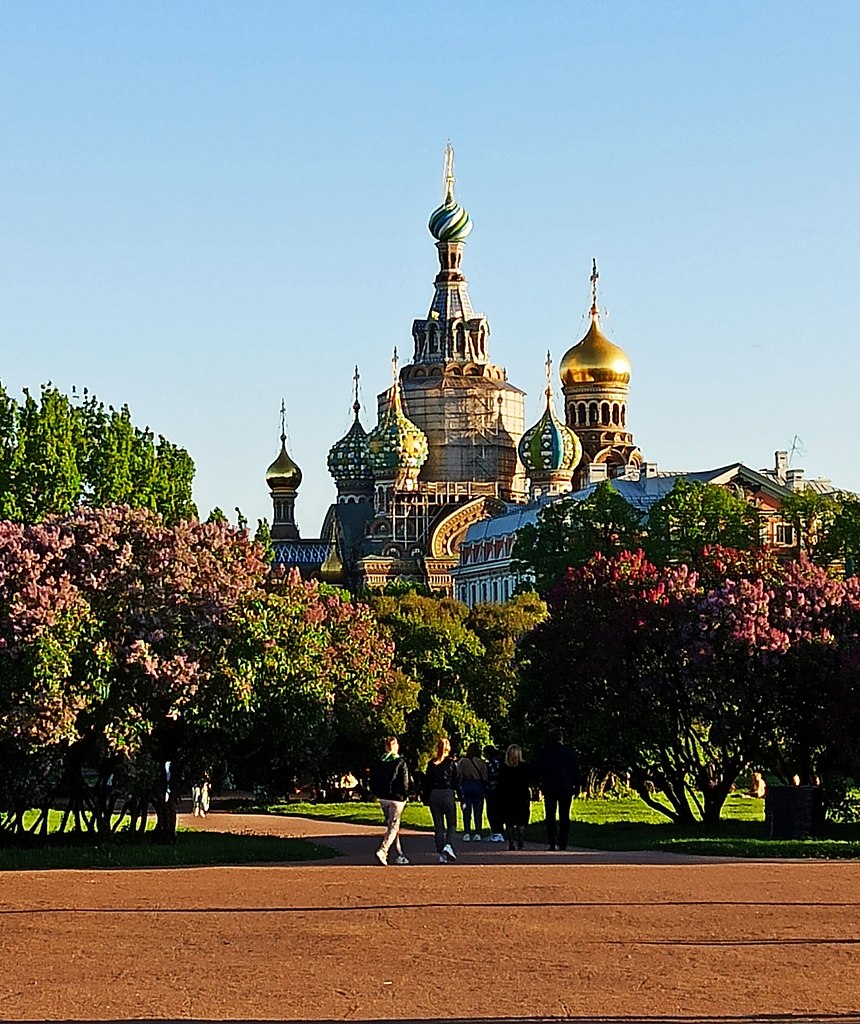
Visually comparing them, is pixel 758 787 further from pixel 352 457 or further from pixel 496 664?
pixel 352 457

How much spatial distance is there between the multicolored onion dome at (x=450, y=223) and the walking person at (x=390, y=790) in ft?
493

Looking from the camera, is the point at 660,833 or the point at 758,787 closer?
the point at 660,833

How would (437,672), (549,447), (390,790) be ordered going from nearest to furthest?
(390,790)
(437,672)
(549,447)

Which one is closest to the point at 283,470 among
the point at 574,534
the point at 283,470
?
the point at 283,470

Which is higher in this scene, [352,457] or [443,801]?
[352,457]

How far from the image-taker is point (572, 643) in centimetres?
3731

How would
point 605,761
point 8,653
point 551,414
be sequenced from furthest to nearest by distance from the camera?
point 551,414, point 605,761, point 8,653

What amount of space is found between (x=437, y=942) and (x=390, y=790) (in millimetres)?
10283

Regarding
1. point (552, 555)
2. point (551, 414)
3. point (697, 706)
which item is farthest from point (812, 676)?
point (551, 414)

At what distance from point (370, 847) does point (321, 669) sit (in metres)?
3.01

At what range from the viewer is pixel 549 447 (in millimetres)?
155250

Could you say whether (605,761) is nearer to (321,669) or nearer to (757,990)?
(321,669)

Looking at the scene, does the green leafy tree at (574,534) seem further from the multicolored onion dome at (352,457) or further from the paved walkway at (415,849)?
the multicolored onion dome at (352,457)

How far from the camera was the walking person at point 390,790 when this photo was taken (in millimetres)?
29219
